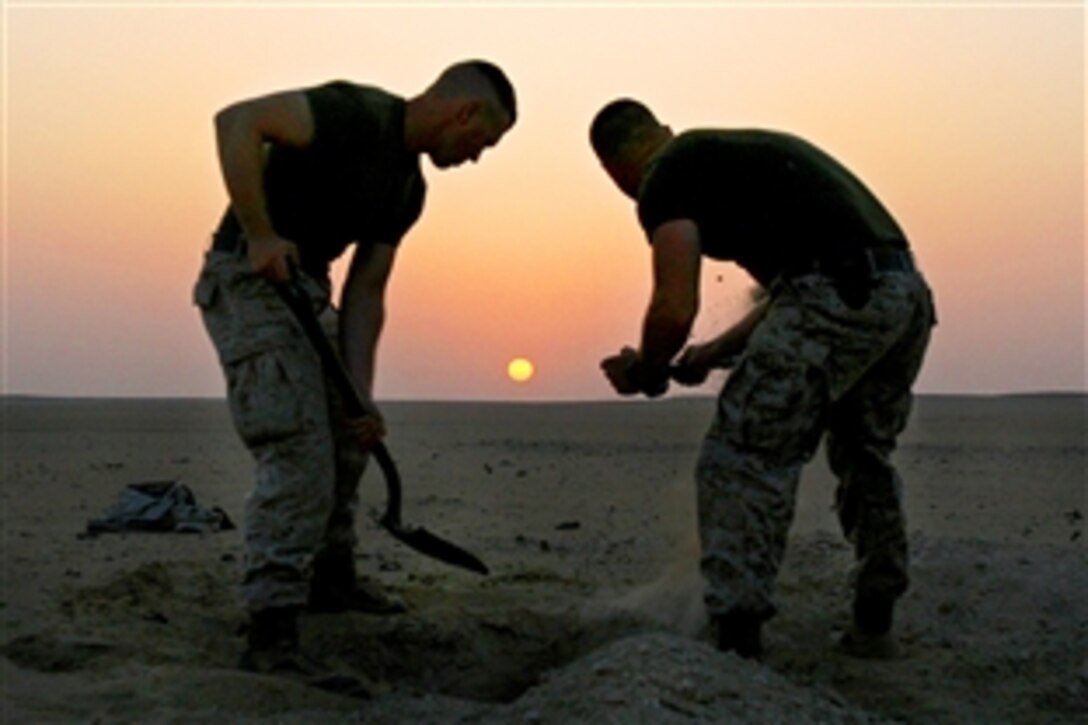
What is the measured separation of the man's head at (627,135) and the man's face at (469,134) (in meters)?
0.31

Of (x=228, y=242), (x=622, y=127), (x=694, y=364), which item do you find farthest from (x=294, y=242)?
(x=694, y=364)

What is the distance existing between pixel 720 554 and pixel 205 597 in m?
2.45

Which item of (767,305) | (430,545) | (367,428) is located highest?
(767,305)

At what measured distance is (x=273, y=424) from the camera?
471cm

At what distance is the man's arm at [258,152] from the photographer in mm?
4535

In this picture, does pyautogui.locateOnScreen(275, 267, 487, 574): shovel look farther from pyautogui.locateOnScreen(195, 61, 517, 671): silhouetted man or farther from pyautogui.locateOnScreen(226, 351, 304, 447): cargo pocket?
pyautogui.locateOnScreen(226, 351, 304, 447): cargo pocket

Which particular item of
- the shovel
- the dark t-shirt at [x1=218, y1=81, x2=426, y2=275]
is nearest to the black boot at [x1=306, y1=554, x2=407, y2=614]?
the shovel

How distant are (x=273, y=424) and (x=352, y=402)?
35cm

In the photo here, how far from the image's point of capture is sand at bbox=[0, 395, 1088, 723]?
13.1 feet

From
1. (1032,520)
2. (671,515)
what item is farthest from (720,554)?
(1032,520)

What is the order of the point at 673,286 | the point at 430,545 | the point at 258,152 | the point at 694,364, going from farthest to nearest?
the point at 430,545, the point at 694,364, the point at 258,152, the point at 673,286

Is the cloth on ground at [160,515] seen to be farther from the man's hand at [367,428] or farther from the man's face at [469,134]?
the man's face at [469,134]

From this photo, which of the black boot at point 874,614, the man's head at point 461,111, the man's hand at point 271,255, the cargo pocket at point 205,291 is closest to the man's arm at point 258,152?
the man's hand at point 271,255

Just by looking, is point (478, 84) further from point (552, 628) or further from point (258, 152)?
point (552, 628)
